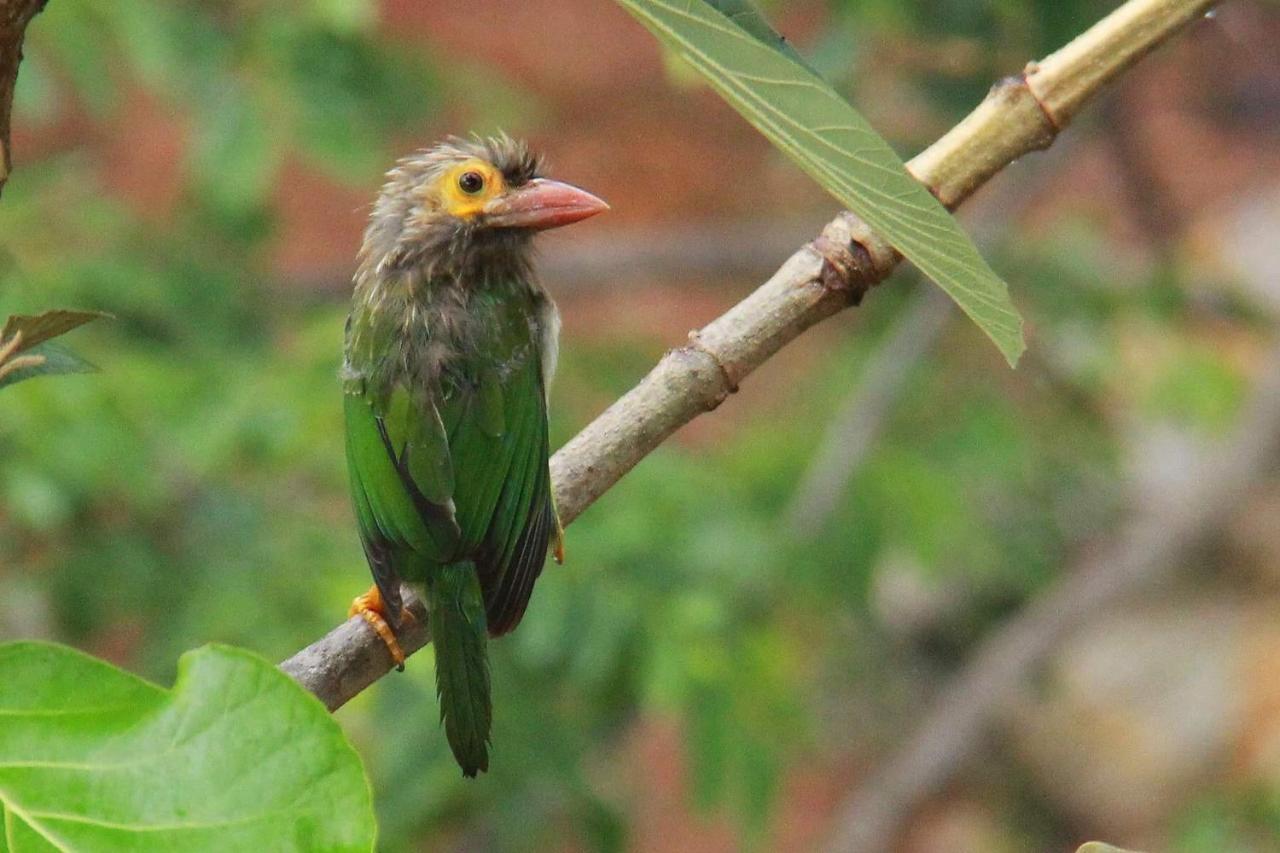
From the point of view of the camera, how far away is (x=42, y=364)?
5.77 ft

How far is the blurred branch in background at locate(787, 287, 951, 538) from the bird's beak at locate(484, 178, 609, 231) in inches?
106

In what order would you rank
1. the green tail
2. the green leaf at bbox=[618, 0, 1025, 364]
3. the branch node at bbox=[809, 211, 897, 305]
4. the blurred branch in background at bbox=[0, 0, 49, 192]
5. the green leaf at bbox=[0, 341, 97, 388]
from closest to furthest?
the blurred branch in background at bbox=[0, 0, 49, 192]
the green leaf at bbox=[618, 0, 1025, 364]
the green leaf at bbox=[0, 341, 97, 388]
the branch node at bbox=[809, 211, 897, 305]
the green tail

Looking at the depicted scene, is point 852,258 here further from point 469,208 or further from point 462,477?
point 469,208

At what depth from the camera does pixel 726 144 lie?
14500mm

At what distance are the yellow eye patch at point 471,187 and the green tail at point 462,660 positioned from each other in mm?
969

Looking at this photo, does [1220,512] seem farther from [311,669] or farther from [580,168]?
[580,168]

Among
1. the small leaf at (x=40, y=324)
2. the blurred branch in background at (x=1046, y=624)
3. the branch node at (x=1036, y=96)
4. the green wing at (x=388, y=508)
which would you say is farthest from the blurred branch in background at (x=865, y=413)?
the small leaf at (x=40, y=324)

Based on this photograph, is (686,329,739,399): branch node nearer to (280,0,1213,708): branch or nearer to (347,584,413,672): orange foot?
(280,0,1213,708): branch

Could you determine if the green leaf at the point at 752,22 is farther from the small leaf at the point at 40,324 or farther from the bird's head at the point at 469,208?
the bird's head at the point at 469,208

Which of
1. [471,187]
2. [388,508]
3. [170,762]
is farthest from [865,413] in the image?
[170,762]

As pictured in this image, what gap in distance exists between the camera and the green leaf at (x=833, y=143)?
155cm

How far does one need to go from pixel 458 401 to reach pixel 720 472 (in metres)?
3.36

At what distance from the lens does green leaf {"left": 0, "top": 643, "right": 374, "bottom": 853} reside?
140 centimetres

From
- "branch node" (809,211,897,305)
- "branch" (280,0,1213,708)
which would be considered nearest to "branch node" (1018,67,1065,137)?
"branch" (280,0,1213,708)
